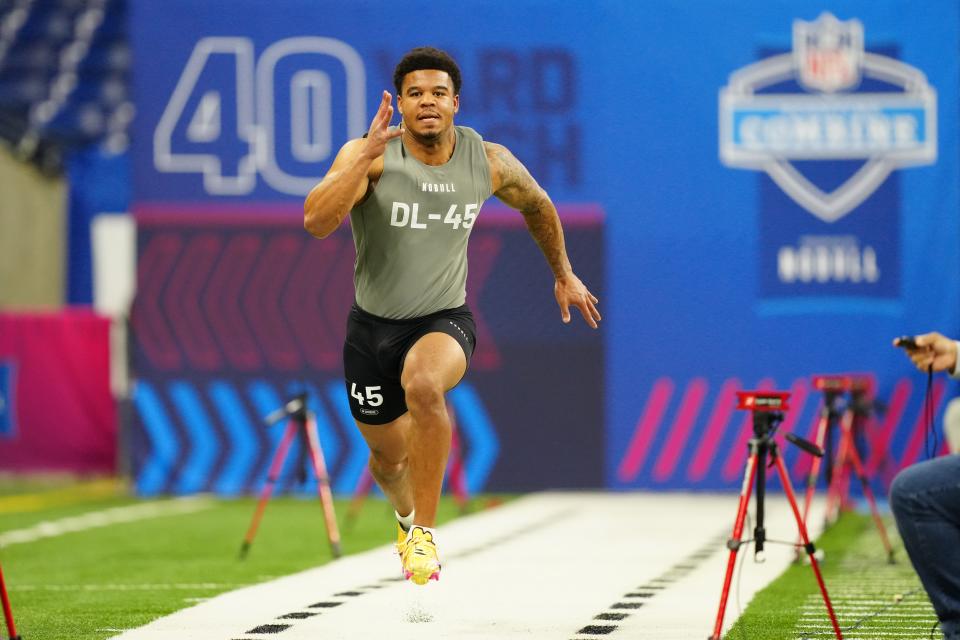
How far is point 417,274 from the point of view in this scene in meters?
6.43

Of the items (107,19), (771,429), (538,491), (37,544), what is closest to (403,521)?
(771,429)

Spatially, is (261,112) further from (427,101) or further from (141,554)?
(427,101)

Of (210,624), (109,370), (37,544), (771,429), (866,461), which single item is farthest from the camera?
(109,370)

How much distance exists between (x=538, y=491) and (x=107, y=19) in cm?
1431

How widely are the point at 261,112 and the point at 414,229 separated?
8.42 m

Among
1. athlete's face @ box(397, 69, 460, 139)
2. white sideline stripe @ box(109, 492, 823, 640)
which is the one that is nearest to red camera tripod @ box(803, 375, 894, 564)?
white sideline stripe @ box(109, 492, 823, 640)

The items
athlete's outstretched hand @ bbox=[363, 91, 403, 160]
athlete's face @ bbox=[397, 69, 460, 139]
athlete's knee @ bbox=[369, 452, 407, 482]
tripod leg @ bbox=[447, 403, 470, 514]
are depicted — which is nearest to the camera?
athlete's outstretched hand @ bbox=[363, 91, 403, 160]

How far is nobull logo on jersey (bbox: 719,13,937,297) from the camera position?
1415 centimetres

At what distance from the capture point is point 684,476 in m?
14.3

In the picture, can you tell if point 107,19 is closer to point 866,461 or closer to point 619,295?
point 619,295

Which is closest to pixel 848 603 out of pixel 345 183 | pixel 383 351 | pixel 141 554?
pixel 383 351

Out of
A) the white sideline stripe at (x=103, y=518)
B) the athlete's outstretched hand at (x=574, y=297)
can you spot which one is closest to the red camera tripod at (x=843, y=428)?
the athlete's outstretched hand at (x=574, y=297)

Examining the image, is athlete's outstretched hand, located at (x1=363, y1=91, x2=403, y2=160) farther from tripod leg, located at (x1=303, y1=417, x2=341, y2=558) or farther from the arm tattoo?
tripod leg, located at (x1=303, y1=417, x2=341, y2=558)

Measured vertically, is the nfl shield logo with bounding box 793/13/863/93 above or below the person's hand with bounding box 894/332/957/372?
above
